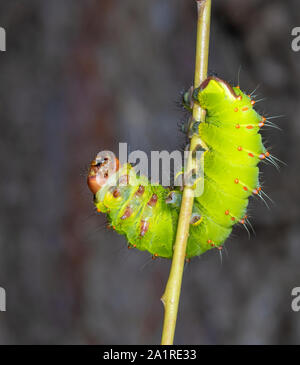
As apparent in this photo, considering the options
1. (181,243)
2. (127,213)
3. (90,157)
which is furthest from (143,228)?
(90,157)

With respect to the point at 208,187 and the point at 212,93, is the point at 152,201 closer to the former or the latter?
the point at 208,187

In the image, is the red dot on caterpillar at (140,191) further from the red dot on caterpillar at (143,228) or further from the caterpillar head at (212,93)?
the caterpillar head at (212,93)

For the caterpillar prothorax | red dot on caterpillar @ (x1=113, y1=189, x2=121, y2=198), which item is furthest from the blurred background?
red dot on caterpillar @ (x1=113, y1=189, x2=121, y2=198)

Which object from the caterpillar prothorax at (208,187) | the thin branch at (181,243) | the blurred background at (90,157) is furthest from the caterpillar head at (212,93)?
the blurred background at (90,157)

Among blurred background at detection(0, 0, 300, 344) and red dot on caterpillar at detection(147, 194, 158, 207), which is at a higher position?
blurred background at detection(0, 0, 300, 344)

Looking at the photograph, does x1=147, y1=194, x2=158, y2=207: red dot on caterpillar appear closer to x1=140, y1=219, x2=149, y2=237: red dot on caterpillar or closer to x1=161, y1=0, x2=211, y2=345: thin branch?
x1=140, y1=219, x2=149, y2=237: red dot on caterpillar

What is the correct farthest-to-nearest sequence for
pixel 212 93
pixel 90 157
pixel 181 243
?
1. pixel 90 157
2. pixel 212 93
3. pixel 181 243
